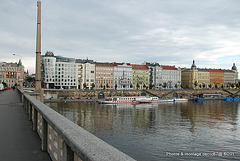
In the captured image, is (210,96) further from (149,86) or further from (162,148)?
(162,148)

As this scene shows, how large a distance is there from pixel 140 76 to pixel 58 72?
45.7 meters

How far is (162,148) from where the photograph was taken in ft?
70.5

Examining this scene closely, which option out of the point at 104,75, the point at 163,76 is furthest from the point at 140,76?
the point at 104,75

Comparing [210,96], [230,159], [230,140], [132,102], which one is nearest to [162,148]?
[230,159]

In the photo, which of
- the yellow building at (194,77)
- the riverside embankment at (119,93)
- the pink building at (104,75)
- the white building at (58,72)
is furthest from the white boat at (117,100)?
the yellow building at (194,77)

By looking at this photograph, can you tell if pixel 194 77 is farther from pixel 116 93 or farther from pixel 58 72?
pixel 58 72

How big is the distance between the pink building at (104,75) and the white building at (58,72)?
1126 cm

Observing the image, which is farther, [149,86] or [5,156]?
[149,86]

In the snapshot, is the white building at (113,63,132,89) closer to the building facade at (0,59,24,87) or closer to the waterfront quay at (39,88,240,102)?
the waterfront quay at (39,88,240,102)

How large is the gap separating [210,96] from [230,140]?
307 ft

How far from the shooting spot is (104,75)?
114m

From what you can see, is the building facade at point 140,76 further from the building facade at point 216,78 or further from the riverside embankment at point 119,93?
the building facade at point 216,78

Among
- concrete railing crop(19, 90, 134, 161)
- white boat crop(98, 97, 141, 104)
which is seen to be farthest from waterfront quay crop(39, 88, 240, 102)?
concrete railing crop(19, 90, 134, 161)

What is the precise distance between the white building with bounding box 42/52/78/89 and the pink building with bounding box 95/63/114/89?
11260 mm
